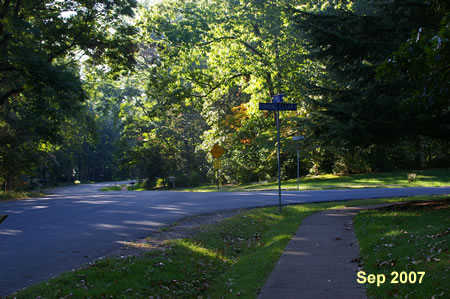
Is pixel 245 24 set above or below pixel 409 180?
above

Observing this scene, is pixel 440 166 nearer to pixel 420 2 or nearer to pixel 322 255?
pixel 420 2

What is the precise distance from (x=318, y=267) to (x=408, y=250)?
1.60 m

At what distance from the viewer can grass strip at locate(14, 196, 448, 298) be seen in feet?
21.1

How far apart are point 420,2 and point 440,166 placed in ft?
96.5

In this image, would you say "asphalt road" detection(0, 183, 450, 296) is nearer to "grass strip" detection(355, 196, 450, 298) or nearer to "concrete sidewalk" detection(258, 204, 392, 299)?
"concrete sidewalk" detection(258, 204, 392, 299)

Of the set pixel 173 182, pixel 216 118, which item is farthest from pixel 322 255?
pixel 173 182

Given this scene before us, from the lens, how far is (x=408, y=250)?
7453 mm

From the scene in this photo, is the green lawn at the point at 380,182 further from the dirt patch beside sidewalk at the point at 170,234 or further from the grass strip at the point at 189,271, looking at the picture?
the grass strip at the point at 189,271

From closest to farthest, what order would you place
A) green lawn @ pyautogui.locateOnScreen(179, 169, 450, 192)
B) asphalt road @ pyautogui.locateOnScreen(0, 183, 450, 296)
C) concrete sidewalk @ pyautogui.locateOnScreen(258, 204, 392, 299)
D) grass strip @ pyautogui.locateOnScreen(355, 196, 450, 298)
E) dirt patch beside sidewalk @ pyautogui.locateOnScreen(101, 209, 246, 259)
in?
1. grass strip @ pyautogui.locateOnScreen(355, 196, 450, 298)
2. concrete sidewalk @ pyautogui.locateOnScreen(258, 204, 392, 299)
3. asphalt road @ pyautogui.locateOnScreen(0, 183, 450, 296)
4. dirt patch beside sidewalk @ pyautogui.locateOnScreen(101, 209, 246, 259)
5. green lawn @ pyautogui.locateOnScreen(179, 169, 450, 192)

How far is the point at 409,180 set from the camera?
1131 inches

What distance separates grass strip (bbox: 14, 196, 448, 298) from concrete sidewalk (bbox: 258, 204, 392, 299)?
0.89ft

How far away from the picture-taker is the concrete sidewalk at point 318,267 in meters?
6.13

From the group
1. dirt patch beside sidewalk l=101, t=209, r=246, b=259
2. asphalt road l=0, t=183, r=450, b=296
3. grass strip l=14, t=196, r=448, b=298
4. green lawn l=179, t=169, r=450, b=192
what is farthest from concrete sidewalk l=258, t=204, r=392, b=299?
green lawn l=179, t=169, r=450, b=192

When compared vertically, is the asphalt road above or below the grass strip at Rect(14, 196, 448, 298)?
above
